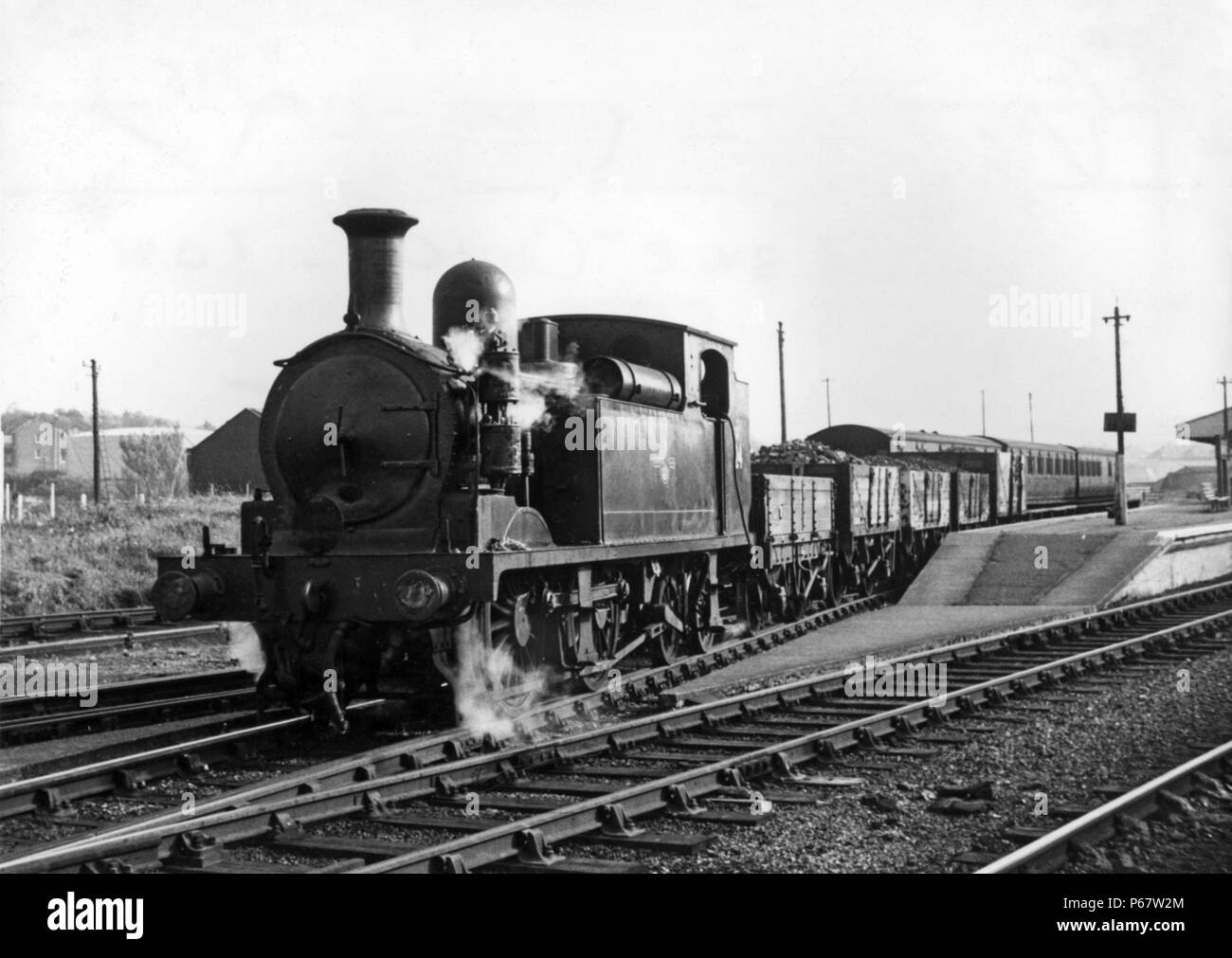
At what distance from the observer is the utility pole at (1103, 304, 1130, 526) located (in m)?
22.8

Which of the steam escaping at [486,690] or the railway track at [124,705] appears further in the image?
the railway track at [124,705]

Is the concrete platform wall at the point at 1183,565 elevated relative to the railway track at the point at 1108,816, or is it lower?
elevated

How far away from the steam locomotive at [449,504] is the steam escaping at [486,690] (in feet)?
0.09

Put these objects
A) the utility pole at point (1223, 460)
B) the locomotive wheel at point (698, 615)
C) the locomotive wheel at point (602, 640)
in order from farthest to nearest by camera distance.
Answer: the utility pole at point (1223, 460), the locomotive wheel at point (698, 615), the locomotive wheel at point (602, 640)

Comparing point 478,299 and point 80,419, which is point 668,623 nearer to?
point 478,299

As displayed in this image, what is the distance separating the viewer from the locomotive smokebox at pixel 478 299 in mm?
8734

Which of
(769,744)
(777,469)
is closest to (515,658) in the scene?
(769,744)

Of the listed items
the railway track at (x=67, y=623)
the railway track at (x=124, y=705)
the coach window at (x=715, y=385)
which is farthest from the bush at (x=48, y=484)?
the coach window at (x=715, y=385)

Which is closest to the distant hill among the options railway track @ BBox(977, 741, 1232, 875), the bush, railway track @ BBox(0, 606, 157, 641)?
the bush

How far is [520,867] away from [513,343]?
14.0ft

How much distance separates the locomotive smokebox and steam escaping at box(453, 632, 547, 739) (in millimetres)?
2164

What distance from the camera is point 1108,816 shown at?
5.78 metres

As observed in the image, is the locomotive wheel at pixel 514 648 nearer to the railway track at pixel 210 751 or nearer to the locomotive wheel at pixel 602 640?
the railway track at pixel 210 751
